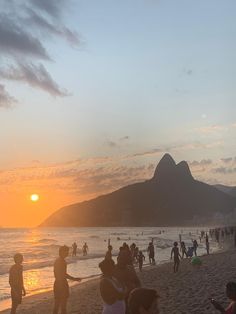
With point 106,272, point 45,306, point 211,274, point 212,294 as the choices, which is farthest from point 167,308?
point 211,274

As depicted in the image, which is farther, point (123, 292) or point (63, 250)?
point (63, 250)

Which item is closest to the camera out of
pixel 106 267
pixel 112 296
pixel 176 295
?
pixel 112 296

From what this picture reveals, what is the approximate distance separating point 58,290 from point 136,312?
21.5 ft

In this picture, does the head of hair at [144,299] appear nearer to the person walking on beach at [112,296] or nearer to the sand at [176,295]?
the person walking on beach at [112,296]

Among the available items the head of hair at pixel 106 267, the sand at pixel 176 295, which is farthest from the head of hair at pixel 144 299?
the sand at pixel 176 295

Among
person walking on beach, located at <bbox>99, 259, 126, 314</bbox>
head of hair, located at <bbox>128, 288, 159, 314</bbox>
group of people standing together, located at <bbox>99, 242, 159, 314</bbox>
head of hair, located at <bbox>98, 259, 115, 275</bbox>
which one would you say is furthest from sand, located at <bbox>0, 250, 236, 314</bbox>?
head of hair, located at <bbox>128, 288, 159, 314</bbox>

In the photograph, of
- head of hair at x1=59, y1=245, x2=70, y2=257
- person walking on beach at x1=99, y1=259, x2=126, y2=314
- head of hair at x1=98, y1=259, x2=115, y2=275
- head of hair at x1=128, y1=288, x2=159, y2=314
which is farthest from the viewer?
head of hair at x1=59, y1=245, x2=70, y2=257

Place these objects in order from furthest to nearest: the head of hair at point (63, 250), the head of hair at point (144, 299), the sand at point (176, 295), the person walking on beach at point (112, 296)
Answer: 1. the sand at point (176, 295)
2. the head of hair at point (63, 250)
3. the person walking on beach at point (112, 296)
4. the head of hair at point (144, 299)

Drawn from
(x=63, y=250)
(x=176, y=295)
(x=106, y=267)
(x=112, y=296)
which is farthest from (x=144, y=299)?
(x=176, y=295)

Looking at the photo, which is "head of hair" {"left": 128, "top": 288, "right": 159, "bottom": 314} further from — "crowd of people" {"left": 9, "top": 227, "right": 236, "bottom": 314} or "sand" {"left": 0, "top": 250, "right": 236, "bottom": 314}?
"sand" {"left": 0, "top": 250, "right": 236, "bottom": 314}

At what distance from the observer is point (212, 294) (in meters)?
14.6

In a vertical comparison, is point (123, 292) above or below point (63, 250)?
below

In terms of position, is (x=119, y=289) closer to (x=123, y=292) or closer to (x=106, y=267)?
(x=123, y=292)

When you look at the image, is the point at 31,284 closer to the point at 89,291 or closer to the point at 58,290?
the point at 89,291
